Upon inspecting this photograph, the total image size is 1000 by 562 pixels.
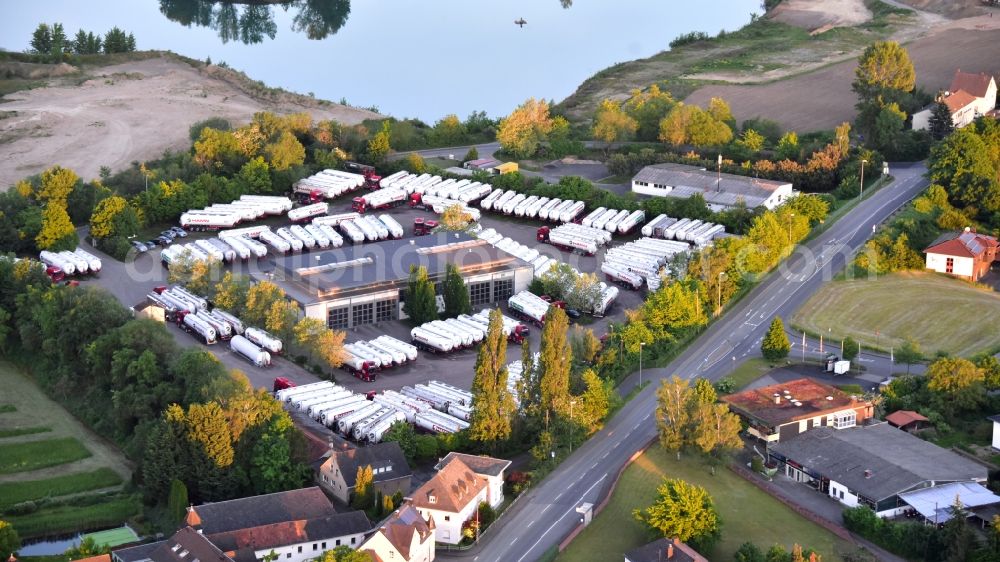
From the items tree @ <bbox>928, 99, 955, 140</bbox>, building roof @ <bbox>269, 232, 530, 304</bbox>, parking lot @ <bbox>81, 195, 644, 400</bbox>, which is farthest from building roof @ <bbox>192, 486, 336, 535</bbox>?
tree @ <bbox>928, 99, 955, 140</bbox>

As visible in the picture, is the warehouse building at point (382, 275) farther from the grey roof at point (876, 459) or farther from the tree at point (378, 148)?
the grey roof at point (876, 459)

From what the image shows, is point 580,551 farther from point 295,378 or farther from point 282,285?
point 282,285

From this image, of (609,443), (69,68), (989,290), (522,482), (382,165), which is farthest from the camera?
(69,68)

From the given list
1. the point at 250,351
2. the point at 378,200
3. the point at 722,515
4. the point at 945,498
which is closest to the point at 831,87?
the point at 378,200

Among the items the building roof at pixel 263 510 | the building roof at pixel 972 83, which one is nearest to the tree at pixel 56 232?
the building roof at pixel 263 510

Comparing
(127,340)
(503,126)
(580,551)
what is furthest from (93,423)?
(503,126)

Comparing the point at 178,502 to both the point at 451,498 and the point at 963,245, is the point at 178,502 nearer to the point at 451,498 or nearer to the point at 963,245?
the point at 451,498

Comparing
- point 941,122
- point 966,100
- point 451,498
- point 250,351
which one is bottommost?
point 451,498
